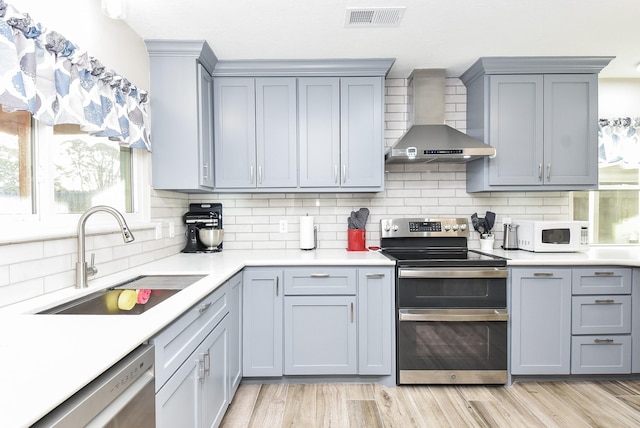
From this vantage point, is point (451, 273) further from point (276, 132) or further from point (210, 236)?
point (210, 236)

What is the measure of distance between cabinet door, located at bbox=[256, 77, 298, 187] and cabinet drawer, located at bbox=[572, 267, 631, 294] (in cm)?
214

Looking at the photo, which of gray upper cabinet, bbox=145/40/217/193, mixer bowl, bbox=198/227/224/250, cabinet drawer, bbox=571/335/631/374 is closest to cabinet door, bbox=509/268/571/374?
cabinet drawer, bbox=571/335/631/374

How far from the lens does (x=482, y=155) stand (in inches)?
103

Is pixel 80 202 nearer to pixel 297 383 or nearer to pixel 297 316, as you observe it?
pixel 297 316

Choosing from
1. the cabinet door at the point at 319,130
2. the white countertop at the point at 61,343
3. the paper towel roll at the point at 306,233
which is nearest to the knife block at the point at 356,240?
the paper towel roll at the point at 306,233

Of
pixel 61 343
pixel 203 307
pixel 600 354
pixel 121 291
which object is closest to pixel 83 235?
pixel 121 291

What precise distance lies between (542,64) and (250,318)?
9.57ft

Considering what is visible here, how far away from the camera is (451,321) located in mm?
2416

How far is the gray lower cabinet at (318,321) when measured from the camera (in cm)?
246

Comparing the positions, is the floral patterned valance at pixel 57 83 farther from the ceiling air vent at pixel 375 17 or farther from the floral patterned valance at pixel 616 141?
the floral patterned valance at pixel 616 141

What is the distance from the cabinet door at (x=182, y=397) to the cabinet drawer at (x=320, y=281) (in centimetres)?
93

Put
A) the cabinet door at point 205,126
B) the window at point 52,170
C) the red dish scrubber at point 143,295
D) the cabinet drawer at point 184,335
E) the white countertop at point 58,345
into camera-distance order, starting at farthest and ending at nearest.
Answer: the cabinet door at point 205,126
the red dish scrubber at point 143,295
the window at point 52,170
the cabinet drawer at point 184,335
the white countertop at point 58,345

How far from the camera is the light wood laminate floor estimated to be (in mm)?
2084

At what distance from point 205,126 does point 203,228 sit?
2.80 ft
